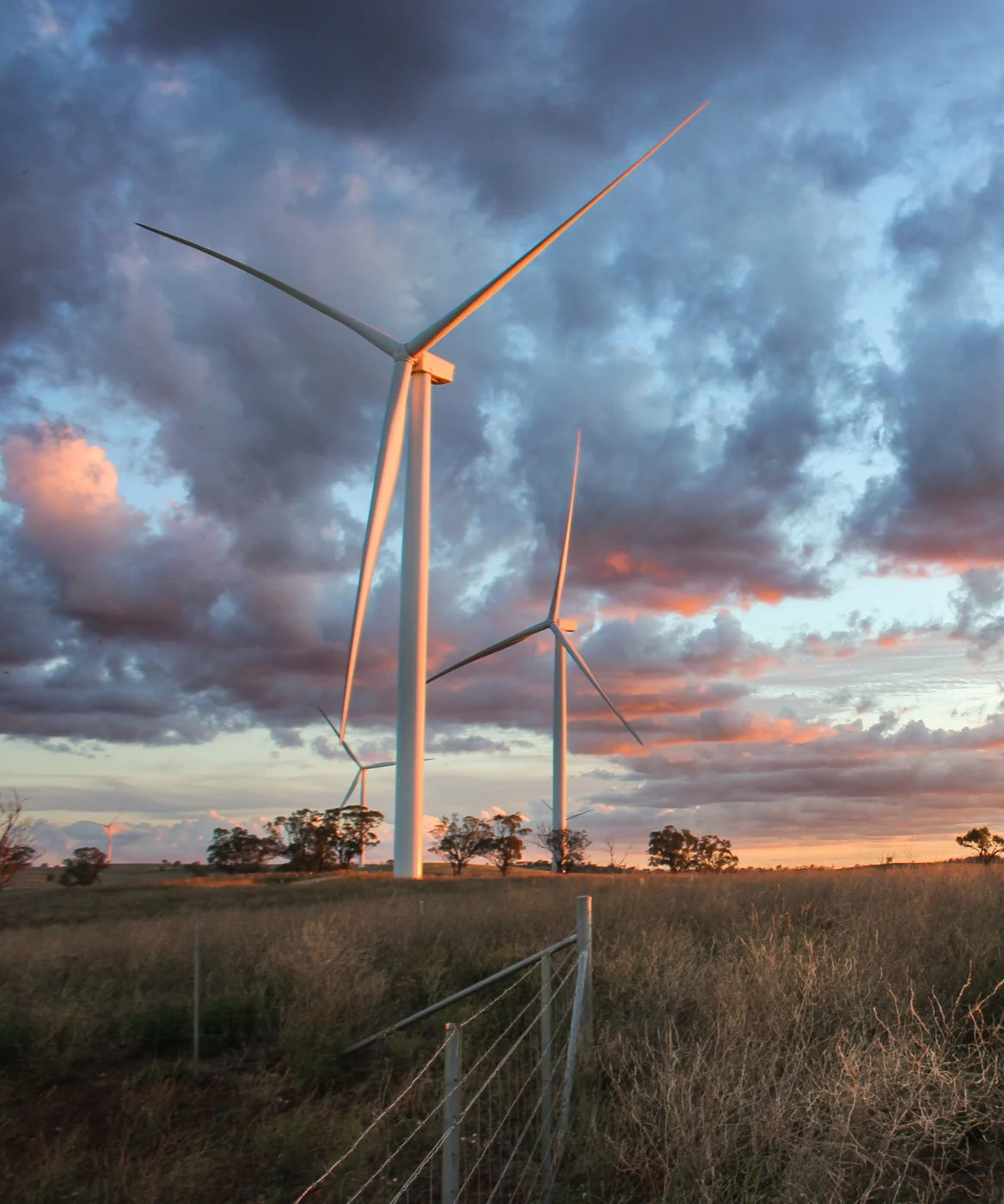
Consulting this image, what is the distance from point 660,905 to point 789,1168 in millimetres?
12883

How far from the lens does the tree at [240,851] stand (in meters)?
79.5

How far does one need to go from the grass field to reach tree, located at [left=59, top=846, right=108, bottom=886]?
165 ft

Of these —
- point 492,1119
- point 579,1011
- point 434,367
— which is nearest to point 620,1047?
point 492,1119

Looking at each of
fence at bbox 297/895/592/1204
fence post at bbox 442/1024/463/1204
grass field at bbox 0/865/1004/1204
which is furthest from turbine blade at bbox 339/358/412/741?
fence post at bbox 442/1024/463/1204

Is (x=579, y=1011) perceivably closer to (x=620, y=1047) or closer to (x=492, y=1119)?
(x=620, y=1047)

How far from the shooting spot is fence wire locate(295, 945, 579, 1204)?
366 inches

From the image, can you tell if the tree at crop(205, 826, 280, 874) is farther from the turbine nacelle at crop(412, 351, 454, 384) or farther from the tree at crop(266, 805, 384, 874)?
the turbine nacelle at crop(412, 351, 454, 384)

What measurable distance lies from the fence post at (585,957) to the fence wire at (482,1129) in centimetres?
46

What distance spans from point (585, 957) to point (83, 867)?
2602 inches

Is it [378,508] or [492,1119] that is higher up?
[378,508]

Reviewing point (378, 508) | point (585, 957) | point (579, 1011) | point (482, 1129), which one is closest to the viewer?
point (579, 1011)

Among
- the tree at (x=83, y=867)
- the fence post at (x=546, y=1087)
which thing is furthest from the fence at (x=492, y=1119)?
the tree at (x=83, y=867)

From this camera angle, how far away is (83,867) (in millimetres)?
67625

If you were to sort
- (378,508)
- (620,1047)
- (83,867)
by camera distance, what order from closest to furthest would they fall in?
(620,1047) < (378,508) < (83,867)
